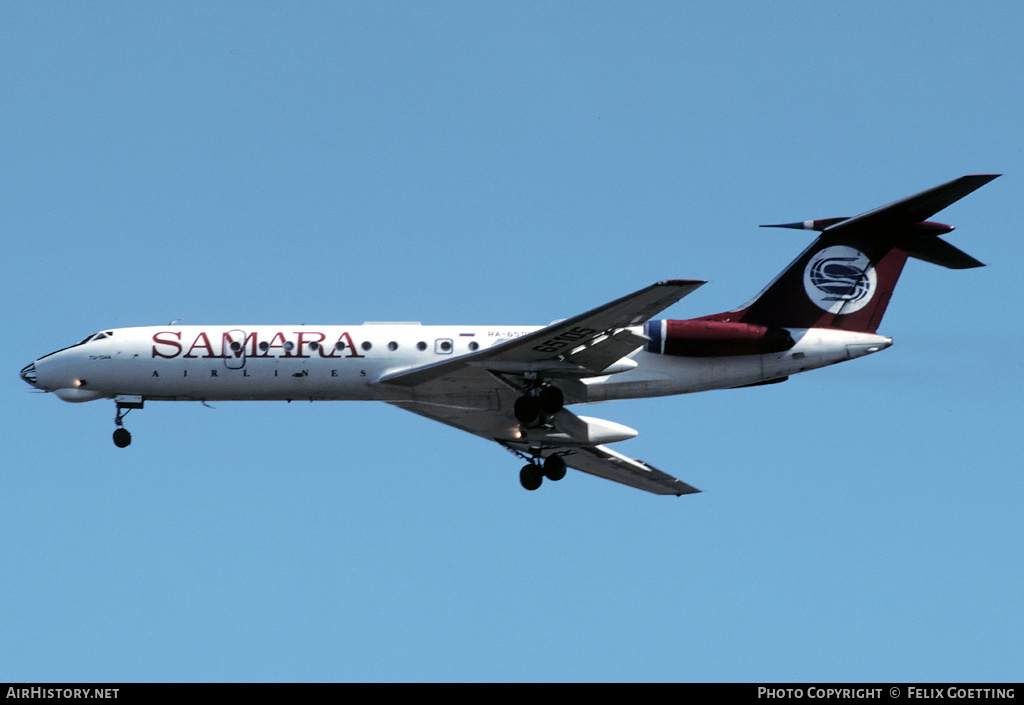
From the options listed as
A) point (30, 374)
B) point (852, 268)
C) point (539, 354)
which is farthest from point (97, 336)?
point (852, 268)

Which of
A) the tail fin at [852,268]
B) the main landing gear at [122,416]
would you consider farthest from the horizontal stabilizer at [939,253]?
the main landing gear at [122,416]

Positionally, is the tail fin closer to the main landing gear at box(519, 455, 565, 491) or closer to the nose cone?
the main landing gear at box(519, 455, 565, 491)

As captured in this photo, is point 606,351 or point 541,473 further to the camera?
point 541,473

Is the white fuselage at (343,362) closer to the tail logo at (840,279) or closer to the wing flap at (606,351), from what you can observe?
the wing flap at (606,351)

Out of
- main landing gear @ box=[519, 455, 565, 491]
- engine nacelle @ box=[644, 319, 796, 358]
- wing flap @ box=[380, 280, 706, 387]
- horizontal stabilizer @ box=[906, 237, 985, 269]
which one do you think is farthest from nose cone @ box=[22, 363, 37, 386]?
horizontal stabilizer @ box=[906, 237, 985, 269]

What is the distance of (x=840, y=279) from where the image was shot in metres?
33.9

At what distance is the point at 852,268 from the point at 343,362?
13.4 metres

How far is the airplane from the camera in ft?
106

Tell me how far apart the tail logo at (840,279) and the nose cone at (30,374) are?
20.2m

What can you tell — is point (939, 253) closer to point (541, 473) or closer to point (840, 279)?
point (840, 279)

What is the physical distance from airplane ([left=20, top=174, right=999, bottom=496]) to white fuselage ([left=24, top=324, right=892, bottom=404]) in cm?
4

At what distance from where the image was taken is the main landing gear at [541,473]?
113 ft
